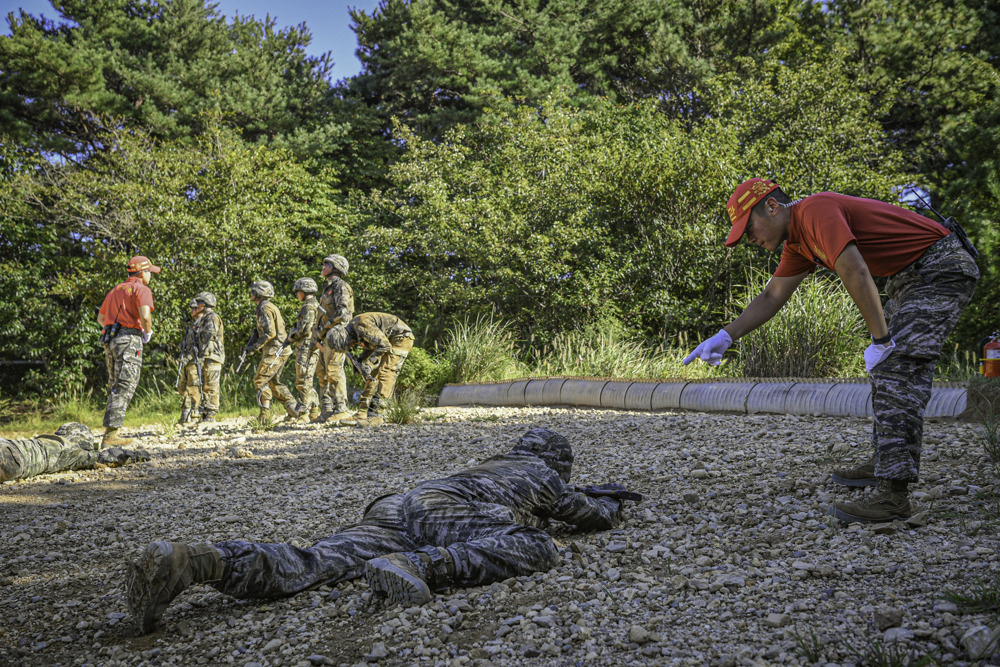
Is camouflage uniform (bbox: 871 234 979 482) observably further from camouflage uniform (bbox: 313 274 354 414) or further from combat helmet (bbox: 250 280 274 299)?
combat helmet (bbox: 250 280 274 299)

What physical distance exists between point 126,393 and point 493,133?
12316mm

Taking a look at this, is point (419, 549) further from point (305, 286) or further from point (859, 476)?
point (305, 286)

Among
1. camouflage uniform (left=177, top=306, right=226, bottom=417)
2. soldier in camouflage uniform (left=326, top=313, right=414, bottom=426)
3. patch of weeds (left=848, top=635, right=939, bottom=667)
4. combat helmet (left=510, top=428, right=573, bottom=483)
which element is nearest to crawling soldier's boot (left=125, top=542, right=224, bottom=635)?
combat helmet (left=510, top=428, right=573, bottom=483)

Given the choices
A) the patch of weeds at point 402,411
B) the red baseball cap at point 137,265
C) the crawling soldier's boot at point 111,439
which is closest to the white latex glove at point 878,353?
the patch of weeds at point 402,411

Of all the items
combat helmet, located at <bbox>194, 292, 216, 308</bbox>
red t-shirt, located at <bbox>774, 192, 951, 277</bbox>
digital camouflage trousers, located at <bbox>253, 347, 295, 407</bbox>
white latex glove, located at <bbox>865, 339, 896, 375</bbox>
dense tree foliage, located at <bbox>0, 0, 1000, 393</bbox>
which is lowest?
digital camouflage trousers, located at <bbox>253, 347, 295, 407</bbox>

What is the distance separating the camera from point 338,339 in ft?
26.5

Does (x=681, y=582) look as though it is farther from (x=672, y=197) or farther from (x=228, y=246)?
(x=228, y=246)

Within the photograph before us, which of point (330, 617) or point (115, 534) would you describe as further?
point (115, 534)

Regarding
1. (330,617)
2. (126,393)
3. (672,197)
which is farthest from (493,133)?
(330,617)

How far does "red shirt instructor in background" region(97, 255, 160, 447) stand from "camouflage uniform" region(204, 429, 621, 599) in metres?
5.19

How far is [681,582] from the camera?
2.56m

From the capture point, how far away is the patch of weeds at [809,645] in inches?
74.5

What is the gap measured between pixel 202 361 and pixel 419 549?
7754mm

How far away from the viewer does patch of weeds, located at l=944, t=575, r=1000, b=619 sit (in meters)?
2.03
